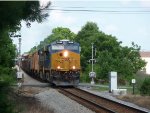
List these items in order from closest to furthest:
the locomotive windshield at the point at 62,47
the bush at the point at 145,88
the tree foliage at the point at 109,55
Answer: the bush at the point at 145,88 < the locomotive windshield at the point at 62,47 < the tree foliage at the point at 109,55

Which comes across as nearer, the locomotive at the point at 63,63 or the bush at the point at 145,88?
the bush at the point at 145,88

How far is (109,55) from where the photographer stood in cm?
6219

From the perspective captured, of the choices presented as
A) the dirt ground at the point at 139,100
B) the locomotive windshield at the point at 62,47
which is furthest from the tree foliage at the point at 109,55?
the dirt ground at the point at 139,100

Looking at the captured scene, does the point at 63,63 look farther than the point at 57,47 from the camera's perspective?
No

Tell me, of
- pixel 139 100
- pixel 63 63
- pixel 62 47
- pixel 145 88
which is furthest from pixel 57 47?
pixel 139 100

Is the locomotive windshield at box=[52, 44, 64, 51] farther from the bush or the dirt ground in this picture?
the dirt ground

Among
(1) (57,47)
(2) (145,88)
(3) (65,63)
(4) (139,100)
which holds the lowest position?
(4) (139,100)

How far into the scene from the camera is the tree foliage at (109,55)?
56.3 metres

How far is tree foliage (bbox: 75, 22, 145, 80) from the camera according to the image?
5628 centimetres

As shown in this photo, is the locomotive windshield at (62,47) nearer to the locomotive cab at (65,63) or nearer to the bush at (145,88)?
the locomotive cab at (65,63)

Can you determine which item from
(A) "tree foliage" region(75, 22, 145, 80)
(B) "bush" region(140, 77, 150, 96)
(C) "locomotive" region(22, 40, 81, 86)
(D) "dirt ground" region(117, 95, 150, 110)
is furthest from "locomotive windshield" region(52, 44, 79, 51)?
(A) "tree foliage" region(75, 22, 145, 80)

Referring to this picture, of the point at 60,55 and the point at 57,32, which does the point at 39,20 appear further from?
the point at 57,32

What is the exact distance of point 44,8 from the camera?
210 inches

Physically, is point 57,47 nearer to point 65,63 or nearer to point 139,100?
point 65,63
